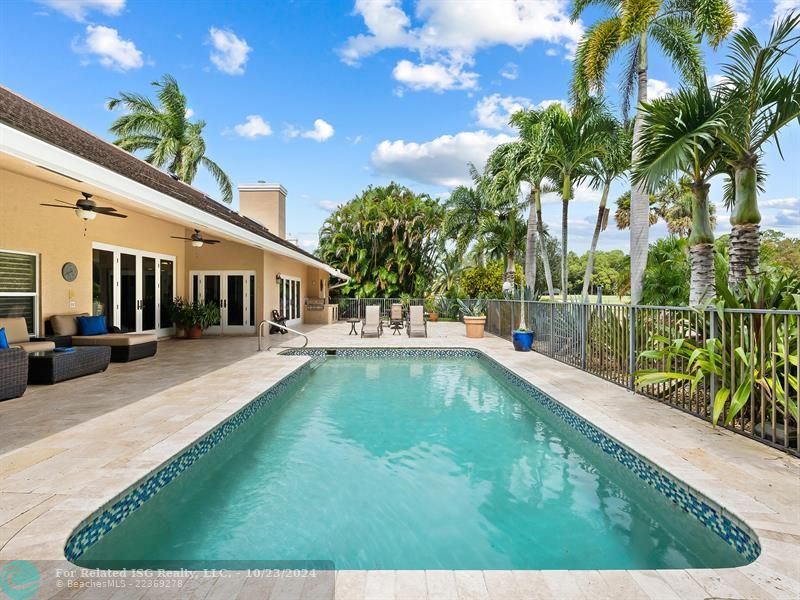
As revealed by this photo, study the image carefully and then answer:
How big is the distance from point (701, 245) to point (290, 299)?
1470cm

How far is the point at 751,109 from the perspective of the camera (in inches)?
214

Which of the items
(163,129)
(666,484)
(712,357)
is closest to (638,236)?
(712,357)

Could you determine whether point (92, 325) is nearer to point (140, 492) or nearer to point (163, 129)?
point (140, 492)

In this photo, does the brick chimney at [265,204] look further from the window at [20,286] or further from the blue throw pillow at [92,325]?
the window at [20,286]

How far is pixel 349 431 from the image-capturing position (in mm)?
5730

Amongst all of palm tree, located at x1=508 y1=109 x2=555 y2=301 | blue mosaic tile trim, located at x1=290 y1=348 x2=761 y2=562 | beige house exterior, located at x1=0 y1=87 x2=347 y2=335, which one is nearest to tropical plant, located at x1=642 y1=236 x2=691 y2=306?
palm tree, located at x1=508 y1=109 x2=555 y2=301

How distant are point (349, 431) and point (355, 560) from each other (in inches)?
110

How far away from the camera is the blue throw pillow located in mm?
8789

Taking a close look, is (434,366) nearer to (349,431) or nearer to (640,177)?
(349,431)

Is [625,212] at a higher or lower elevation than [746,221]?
higher

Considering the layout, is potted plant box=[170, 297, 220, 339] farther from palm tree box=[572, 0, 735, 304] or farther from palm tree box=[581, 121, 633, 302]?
palm tree box=[572, 0, 735, 304]

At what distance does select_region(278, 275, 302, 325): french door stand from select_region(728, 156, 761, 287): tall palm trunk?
13765 millimetres

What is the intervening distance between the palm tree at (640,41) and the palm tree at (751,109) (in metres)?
3.61

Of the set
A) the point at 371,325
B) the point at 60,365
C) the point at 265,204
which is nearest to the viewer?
the point at 60,365
